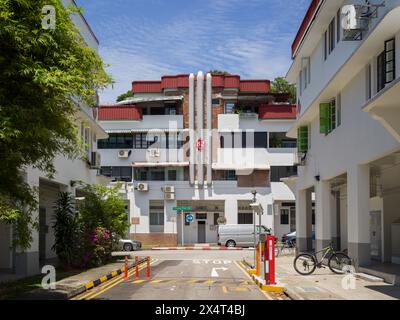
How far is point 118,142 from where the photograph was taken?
5669 cm

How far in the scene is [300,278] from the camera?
69.1ft

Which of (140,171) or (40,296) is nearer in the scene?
(40,296)

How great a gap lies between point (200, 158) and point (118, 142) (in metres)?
7.81

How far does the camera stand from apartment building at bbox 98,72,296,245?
180 feet

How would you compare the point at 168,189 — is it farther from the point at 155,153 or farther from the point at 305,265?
the point at 305,265

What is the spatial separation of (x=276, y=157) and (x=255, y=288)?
36.9 m

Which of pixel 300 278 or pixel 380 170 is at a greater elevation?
pixel 380 170

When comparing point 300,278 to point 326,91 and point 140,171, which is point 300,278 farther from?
point 140,171

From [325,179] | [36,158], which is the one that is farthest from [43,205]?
[36,158]

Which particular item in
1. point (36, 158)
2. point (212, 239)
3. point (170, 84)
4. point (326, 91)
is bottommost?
point (212, 239)

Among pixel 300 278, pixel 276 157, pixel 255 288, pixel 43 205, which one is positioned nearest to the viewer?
pixel 255 288

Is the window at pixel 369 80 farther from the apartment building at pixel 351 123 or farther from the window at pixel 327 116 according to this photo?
the window at pixel 327 116

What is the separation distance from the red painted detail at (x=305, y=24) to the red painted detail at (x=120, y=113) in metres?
25.4

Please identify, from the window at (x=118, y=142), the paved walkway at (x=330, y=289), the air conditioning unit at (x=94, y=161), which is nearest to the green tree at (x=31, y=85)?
the paved walkway at (x=330, y=289)
